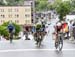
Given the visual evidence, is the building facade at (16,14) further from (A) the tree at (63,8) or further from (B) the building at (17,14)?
(A) the tree at (63,8)

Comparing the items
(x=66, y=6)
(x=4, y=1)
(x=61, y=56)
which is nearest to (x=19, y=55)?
(x=61, y=56)

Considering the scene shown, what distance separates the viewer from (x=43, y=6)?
5527 inches

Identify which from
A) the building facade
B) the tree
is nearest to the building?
the building facade

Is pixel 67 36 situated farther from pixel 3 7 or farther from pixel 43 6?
pixel 43 6

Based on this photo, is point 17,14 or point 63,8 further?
point 63,8

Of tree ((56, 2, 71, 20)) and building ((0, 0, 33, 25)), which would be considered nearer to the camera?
tree ((56, 2, 71, 20))

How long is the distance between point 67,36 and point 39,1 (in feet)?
395

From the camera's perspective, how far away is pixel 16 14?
365 ft

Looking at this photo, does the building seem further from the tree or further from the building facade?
the tree

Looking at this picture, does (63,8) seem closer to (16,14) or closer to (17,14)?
(17,14)

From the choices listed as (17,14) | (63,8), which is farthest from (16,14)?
(63,8)

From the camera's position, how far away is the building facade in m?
110

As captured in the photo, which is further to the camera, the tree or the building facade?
the building facade

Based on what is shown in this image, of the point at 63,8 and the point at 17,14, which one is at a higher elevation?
the point at 63,8
